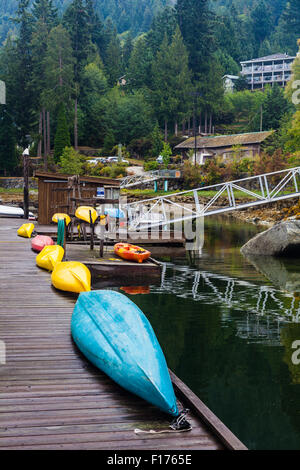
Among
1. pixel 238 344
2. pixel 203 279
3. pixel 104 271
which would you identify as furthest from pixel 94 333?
pixel 203 279

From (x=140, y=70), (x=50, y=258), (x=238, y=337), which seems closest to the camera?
(x=238, y=337)

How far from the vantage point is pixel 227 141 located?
6844 cm

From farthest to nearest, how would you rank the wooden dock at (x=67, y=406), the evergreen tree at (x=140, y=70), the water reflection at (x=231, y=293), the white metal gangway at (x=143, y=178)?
the evergreen tree at (x=140, y=70)
the white metal gangway at (x=143, y=178)
the water reflection at (x=231, y=293)
the wooden dock at (x=67, y=406)

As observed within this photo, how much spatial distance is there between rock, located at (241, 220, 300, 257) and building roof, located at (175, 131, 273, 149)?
145 feet

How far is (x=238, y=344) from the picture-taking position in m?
10.8

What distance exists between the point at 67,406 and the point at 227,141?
6569cm

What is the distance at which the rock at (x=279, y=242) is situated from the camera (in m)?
21.1

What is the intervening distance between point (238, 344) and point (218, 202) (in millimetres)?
41222

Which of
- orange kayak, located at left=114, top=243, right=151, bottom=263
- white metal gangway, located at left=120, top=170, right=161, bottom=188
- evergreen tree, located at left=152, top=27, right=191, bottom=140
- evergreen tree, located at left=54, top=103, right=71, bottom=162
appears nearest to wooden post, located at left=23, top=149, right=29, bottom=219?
orange kayak, located at left=114, top=243, right=151, bottom=263

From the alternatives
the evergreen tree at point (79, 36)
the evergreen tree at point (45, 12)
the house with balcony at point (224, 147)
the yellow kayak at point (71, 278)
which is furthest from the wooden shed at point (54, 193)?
the evergreen tree at point (45, 12)

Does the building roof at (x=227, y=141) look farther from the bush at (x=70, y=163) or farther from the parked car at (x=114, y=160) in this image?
the bush at (x=70, y=163)

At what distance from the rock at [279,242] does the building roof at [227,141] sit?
4421 centimetres

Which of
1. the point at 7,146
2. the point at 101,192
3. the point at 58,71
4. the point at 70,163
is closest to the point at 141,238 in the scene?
the point at 101,192

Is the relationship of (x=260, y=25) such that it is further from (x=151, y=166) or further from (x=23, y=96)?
(x=151, y=166)
